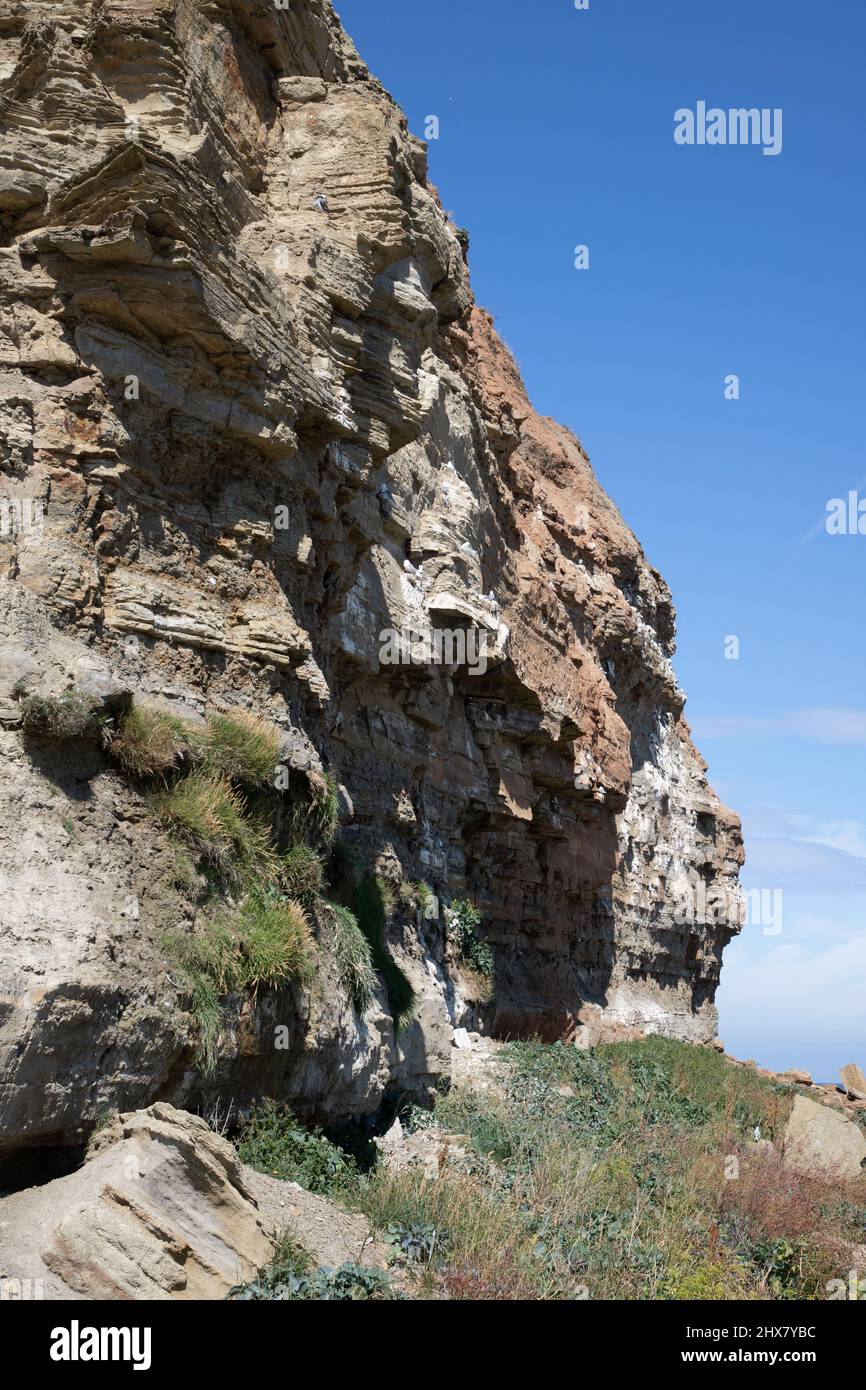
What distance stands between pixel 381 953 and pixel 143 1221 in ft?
22.5

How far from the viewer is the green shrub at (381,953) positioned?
1234 cm

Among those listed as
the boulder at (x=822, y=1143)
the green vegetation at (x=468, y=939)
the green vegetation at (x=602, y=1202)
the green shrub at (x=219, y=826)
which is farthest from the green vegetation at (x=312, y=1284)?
the green vegetation at (x=468, y=939)

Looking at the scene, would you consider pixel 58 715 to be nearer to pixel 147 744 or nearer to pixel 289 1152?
pixel 147 744

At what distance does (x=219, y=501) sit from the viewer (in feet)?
33.1

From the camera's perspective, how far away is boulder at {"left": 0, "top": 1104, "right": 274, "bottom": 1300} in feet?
18.7

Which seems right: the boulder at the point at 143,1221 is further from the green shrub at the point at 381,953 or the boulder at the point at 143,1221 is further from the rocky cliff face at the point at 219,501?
the green shrub at the point at 381,953

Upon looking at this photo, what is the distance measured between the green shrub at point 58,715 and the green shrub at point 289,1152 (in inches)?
121

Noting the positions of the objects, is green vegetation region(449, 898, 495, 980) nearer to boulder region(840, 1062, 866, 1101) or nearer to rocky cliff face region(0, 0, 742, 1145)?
rocky cliff face region(0, 0, 742, 1145)

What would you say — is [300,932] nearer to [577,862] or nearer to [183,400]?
[183,400]

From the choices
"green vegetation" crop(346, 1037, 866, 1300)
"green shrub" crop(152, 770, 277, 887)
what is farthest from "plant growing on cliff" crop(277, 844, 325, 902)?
"green vegetation" crop(346, 1037, 866, 1300)

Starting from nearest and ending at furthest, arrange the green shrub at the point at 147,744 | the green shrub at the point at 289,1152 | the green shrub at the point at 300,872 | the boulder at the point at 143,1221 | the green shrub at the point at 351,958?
the boulder at the point at 143,1221, the green shrub at the point at 147,744, the green shrub at the point at 289,1152, the green shrub at the point at 300,872, the green shrub at the point at 351,958

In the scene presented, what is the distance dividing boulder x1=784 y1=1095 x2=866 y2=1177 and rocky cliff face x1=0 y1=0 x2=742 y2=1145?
15.7 feet

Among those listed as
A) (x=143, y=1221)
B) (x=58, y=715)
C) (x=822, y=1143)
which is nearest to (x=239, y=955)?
(x=58, y=715)
